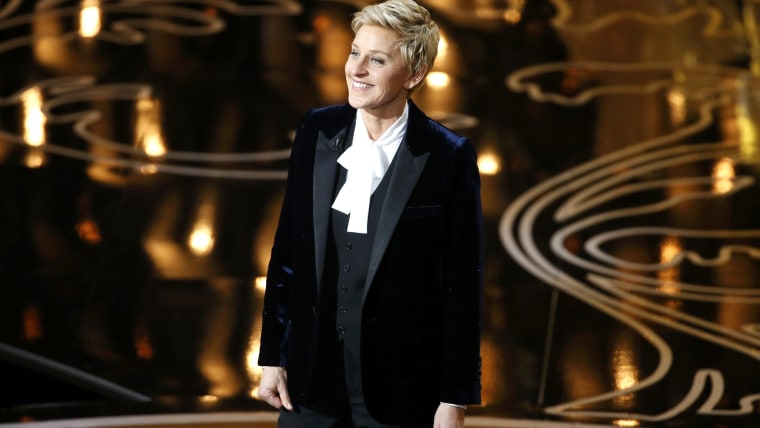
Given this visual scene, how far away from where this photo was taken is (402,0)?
2340 mm

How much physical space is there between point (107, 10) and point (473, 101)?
2237mm

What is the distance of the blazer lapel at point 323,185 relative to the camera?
2.38 meters

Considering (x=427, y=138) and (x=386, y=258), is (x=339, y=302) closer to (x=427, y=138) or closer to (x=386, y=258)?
(x=386, y=258)

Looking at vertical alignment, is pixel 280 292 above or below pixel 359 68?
below

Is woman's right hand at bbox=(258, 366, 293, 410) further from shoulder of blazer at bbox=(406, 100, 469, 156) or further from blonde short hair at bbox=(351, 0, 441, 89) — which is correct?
blonde short hair at bbox=(351, 0, 441, 89)

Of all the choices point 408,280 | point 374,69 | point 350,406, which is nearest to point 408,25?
point 374,69

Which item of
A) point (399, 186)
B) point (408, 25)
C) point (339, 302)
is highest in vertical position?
point (408, 25)

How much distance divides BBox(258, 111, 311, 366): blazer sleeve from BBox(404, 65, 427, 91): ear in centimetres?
22

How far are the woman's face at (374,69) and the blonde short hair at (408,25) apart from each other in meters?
0.01

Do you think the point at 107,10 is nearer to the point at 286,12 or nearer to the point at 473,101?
the point at 286,12

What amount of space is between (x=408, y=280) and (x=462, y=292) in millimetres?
98

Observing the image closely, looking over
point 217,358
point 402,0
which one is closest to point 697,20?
point 217,358

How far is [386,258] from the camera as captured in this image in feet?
7.73

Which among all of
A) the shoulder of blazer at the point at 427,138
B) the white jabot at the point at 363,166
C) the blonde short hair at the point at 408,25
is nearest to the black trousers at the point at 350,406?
the white jabot at the point at 363,166
